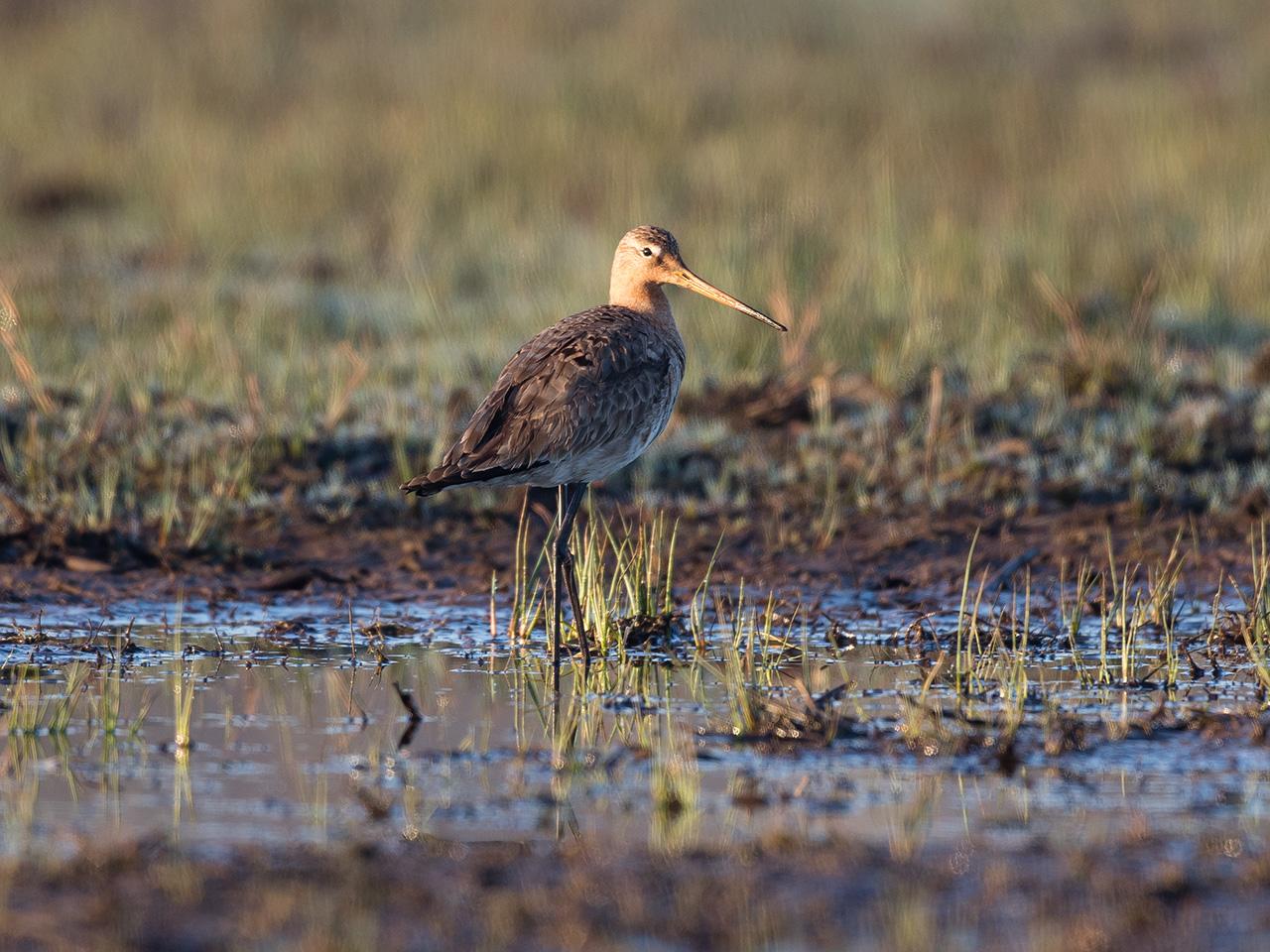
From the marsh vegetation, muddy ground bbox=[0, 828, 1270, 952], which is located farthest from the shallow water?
muddy ground bbox=[0, 828, 1270, 952]

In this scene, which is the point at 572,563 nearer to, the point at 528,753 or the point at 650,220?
the point at 528,753

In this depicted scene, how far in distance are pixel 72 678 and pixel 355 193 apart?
10734 millimetres

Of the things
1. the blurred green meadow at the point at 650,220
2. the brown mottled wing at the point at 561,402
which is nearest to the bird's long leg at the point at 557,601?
the brown mottled wing at the point at 561,402

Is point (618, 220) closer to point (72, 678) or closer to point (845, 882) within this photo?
point (72, 678)

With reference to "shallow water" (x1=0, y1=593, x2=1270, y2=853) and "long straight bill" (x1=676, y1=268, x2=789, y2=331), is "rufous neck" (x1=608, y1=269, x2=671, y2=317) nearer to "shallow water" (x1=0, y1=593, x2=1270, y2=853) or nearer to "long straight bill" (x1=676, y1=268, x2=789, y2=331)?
"long straight bill" (x1=676, y1=268, x2=789, y2=331)

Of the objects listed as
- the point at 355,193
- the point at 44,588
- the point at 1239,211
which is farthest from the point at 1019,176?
the point at 44,588

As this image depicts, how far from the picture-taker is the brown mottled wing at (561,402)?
6.65m

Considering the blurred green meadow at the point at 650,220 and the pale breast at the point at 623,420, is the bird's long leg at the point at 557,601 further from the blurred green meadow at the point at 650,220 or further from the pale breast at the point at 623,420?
the blurred green meadow at the point at 650,220

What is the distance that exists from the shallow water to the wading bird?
0.60 m

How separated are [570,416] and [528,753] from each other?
1.76 metres

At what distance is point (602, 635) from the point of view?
6.68 m

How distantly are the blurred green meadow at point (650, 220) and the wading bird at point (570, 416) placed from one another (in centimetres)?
190

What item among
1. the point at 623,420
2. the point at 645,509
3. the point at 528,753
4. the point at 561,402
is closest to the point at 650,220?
the point at 645,509

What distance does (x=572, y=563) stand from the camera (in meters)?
7.30
